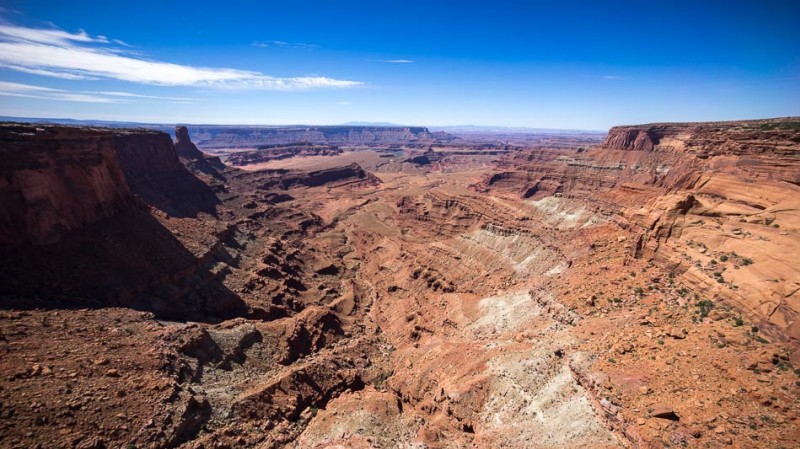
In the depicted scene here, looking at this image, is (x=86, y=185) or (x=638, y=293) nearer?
(x=638, y=293)

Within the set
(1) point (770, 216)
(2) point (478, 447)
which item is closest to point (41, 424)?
(2) point (478, 447)

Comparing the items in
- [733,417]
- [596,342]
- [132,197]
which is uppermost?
[132,197]

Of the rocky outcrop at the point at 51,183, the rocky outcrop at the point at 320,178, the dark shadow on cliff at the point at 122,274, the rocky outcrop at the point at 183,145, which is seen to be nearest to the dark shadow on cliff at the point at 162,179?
the rocky outcrop at the point at 51,183

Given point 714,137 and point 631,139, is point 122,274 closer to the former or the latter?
point 714,137

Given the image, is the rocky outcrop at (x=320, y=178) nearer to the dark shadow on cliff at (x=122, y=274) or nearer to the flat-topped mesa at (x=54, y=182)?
the flat-topped mesa at (x=54, y=182)

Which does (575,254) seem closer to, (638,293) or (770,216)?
(638,293)

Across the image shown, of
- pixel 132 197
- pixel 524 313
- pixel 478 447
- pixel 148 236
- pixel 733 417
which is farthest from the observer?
pixel 132 197
